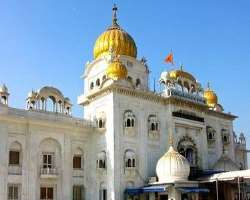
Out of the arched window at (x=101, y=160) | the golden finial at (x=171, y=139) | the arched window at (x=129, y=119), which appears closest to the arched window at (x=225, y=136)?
the golden finial at (x=171, y=139)

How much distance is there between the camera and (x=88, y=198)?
27359 mm

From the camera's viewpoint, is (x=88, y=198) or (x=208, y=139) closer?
(x=88, y=198)

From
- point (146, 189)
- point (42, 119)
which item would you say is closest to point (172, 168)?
point (146, 189)

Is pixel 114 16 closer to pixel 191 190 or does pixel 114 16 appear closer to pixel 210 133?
pixel 210 133

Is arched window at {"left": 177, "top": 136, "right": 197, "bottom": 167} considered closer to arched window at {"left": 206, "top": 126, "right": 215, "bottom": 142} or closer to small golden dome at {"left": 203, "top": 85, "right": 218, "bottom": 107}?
arched window at {"left": 206, "top": 126, "right": 215, "bottom": 142}

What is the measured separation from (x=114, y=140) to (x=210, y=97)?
11846mm

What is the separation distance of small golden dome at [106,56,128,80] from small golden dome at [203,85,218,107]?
9.29 m

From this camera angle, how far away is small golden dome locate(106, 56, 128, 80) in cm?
2845

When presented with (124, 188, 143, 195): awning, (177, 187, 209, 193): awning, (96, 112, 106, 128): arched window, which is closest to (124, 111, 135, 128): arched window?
(96, 112, 106, 128): arched window

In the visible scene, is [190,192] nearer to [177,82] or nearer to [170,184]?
[170,184]

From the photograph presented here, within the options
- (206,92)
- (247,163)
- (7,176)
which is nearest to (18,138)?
(7,176)

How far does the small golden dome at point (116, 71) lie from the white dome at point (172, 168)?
6.32 metres

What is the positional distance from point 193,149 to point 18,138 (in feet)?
42.3

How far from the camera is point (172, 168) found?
25594 mm
